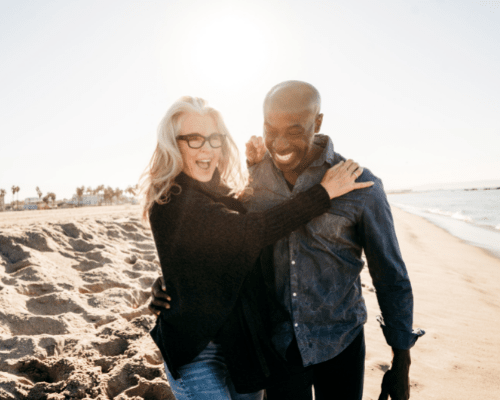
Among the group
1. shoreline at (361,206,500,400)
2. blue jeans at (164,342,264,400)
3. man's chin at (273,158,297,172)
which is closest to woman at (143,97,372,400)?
blue jeans at (164,342,264,400)

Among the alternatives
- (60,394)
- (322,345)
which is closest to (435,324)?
(322,345)

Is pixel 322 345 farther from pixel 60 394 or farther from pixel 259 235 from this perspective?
pixel 60 394

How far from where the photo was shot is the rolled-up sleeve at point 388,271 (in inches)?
65.5

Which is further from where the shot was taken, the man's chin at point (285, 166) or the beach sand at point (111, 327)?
the beach sand at point (111, 327)

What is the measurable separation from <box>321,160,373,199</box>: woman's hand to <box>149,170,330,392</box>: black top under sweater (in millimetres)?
52

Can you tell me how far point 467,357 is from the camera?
3.73 meters

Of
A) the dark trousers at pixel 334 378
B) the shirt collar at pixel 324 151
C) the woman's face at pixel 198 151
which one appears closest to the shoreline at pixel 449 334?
the dark trousers at pixel 334 378

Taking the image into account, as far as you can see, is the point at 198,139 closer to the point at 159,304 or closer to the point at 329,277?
the point at 159,304

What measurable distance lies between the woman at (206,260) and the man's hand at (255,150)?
0.47 metres

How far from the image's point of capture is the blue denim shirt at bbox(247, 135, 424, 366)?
1683mm

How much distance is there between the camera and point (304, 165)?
1941 mm

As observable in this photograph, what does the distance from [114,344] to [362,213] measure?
3.17m

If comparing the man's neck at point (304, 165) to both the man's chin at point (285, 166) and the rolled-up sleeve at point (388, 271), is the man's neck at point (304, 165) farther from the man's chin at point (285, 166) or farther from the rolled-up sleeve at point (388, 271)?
the rolled-up sleeve at point (388, 271)

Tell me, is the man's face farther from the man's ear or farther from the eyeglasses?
the eyeglasses
